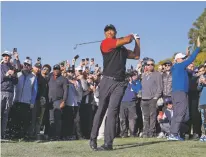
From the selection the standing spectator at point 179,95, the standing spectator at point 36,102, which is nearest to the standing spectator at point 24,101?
the standing spectator at point 36,102

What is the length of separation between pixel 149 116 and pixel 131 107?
46.8 inches

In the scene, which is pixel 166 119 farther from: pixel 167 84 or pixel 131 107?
pixel 131 107

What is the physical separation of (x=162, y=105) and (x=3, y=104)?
4786 millimetres

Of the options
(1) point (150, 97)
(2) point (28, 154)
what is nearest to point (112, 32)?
(2) point (28, 154)

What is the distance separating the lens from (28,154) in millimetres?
7715

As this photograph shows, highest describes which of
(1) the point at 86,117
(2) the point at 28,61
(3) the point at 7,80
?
(2) the point at 28,61

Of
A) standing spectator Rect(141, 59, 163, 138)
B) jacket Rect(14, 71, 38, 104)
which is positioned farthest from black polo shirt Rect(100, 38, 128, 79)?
standing spectator Rect(141, 59, 163, 138)

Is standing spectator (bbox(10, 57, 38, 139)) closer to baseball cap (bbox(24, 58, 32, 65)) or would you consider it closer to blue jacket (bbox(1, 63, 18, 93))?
baseball cap (bbox(24, 58, 32, 65))

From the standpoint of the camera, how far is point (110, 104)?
8.39 meters

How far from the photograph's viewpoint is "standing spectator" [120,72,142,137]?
1415 cm

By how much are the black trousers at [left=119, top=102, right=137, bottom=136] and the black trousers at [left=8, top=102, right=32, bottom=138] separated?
3.23m

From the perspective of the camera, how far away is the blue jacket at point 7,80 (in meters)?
11.4

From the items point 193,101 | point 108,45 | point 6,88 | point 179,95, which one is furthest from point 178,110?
point 6,88

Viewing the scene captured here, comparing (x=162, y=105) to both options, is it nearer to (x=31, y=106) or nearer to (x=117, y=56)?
(x=31, y=106)
